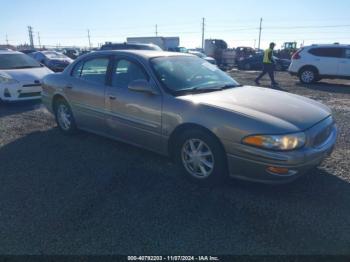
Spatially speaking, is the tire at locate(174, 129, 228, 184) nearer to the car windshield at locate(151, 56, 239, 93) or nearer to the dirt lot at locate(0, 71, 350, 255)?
the dirt lot at locate(0, 71, 350, 255)

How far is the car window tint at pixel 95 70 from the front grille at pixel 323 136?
3.00 meters

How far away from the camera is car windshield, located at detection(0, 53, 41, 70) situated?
27.6 ft

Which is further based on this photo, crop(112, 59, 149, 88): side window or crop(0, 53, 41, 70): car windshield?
crop(0, 53, 41, 70): car windshield

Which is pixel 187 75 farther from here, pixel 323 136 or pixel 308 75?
pixel 308 75

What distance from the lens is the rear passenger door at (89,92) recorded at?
4.65 meters

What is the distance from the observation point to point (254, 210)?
3.08m

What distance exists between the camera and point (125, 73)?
439 cm

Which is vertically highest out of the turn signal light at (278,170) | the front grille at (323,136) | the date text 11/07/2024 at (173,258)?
the front grille at (323,136)

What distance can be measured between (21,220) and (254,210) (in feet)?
7.41

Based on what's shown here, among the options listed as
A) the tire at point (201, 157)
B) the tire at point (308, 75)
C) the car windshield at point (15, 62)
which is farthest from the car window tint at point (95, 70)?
the tire at point (308, 75)

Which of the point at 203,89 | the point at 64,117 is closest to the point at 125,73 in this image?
the point at 203,89

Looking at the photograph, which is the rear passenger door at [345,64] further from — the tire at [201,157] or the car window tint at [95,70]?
the tire at [201,157]

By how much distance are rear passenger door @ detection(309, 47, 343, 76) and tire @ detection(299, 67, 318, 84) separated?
25cm

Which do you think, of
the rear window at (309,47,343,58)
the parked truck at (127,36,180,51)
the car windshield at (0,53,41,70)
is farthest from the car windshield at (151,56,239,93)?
the parked truck at (127,36,180,51)
